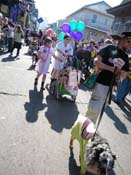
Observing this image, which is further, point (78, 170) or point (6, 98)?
point (6, 98)

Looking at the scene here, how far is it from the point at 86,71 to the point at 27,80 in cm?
360

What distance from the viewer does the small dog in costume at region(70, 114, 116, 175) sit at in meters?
3.35

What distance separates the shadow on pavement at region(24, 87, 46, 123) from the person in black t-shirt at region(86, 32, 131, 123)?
5.32 feet

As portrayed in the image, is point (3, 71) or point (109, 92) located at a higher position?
point (109, 92)

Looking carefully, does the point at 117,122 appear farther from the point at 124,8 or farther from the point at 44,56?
the point at 124,8

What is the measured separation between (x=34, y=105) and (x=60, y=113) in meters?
0.74

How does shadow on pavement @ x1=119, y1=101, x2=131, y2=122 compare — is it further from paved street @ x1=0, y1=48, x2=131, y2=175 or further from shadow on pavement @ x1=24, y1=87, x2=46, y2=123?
shadow on pavement @ x1=24, y1=87, x2=46, y2=123

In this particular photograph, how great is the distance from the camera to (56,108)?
721 centimetres

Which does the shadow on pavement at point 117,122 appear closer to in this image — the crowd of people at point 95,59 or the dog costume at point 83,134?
the crowd of people at point 95,59

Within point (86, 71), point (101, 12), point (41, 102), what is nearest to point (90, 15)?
point (101, 12)

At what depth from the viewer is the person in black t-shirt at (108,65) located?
466cm

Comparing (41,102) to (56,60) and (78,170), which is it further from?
(78,170)

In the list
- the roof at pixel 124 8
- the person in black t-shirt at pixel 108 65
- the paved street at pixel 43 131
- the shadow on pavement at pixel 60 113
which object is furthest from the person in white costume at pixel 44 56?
the roof at pixel 124 8

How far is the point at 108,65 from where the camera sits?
480 cm
